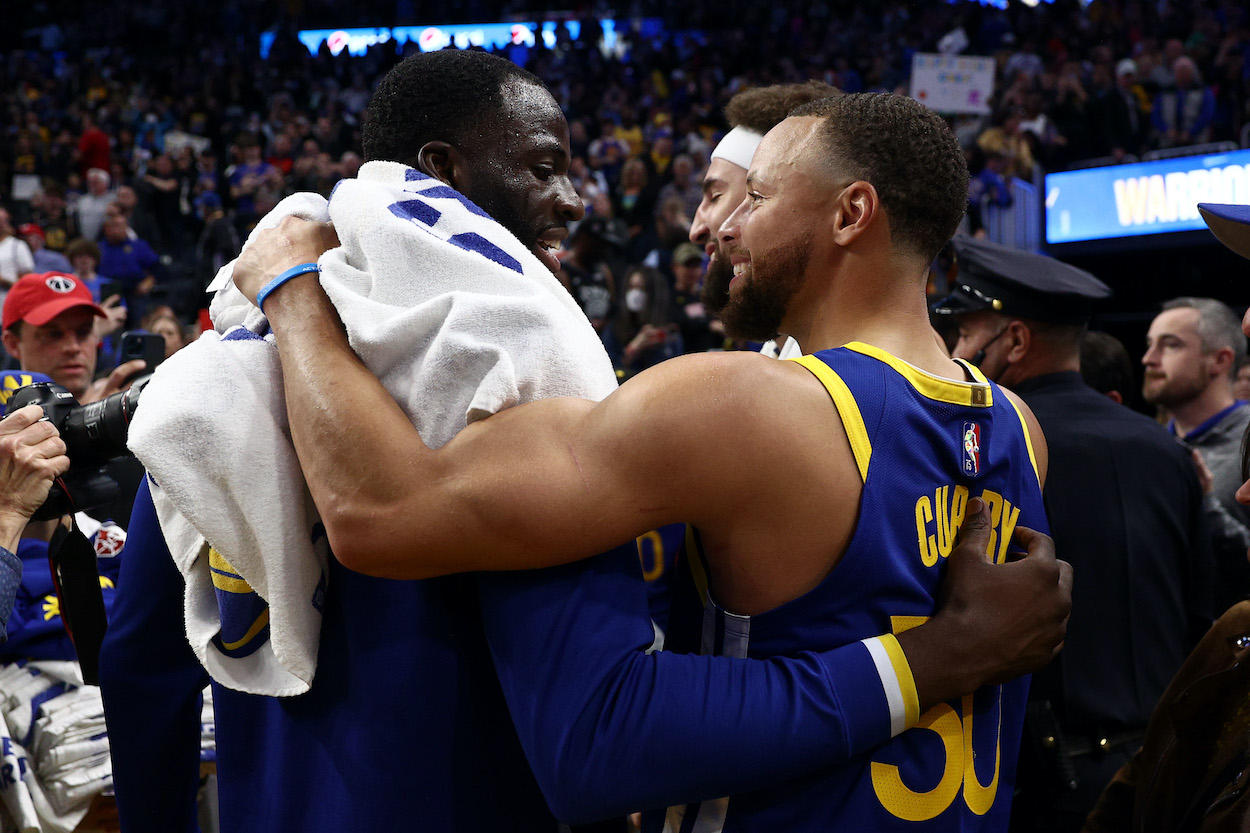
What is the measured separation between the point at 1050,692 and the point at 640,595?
2.00m

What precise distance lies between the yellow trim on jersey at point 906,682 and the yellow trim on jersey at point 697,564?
25 centimetres

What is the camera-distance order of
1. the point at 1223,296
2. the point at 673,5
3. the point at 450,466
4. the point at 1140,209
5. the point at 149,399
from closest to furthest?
1. the point at 450,466
2. the point at 149,399
3. the point at 1140,209
4. the point at 1223,296
5. the point at 673,5

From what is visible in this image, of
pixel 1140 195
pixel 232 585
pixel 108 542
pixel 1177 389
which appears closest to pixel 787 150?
pixel 232 585

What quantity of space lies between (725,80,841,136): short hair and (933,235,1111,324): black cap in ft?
2.46

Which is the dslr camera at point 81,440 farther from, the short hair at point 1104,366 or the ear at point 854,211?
the short hair at point 1104,366

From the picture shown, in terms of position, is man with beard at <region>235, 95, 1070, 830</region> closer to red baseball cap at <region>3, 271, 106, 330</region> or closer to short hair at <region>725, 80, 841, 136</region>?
short hair at <region>725, 80, 841, 136</region>

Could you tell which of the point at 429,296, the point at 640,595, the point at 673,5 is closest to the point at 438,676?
the point at 640,595

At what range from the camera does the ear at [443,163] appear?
61.5 inches

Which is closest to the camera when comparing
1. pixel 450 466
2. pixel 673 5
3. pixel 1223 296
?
pixel 450 466

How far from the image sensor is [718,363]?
4.20 feet

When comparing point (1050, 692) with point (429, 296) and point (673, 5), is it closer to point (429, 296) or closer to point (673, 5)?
point (429, 296)

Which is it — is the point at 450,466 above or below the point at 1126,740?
above

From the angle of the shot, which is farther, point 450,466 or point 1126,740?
point 1126,740

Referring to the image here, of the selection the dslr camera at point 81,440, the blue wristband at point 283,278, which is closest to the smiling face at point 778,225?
the blue wristband at point 283,278
